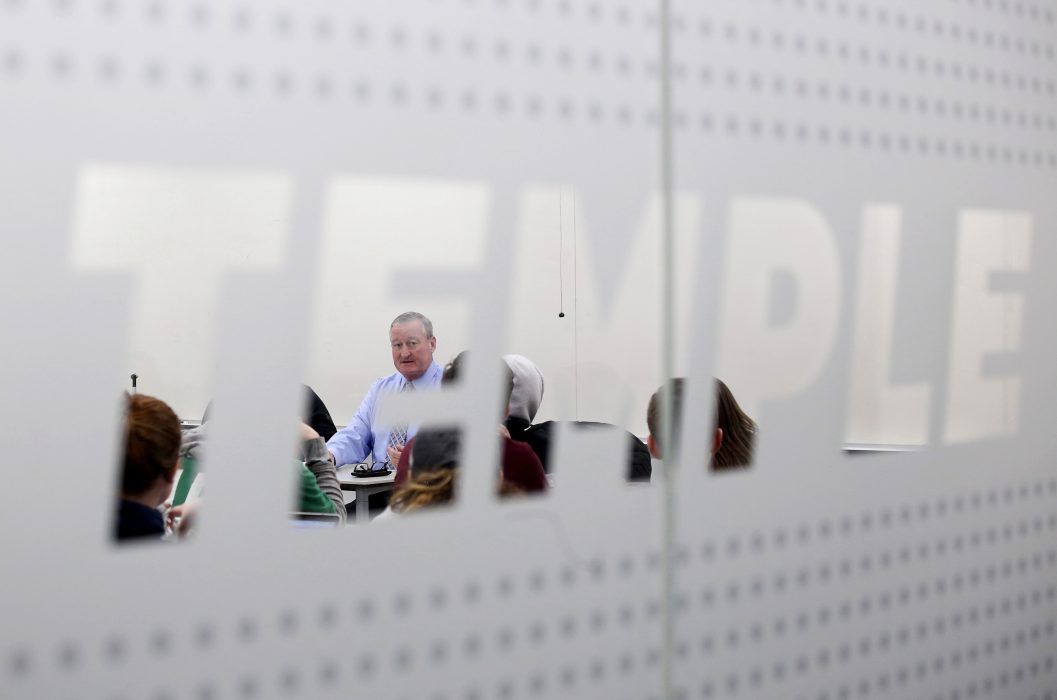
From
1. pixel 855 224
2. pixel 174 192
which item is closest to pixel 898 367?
pixel 855 224

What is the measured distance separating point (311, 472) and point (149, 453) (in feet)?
4.35

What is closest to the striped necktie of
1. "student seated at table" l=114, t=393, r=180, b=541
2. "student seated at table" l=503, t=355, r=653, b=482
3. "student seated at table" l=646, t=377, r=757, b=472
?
"student seated at table" l=503, t=355, r=653, b=482

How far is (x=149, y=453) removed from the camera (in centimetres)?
205

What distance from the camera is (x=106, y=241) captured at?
110 centimetres

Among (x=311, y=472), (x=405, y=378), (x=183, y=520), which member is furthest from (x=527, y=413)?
(x=183, y=520)

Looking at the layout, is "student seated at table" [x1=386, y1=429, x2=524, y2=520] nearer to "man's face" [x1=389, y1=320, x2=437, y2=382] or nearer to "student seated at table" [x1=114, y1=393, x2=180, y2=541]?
"student seated at table" [x1=114, y1=393, x2=180, y2=541]

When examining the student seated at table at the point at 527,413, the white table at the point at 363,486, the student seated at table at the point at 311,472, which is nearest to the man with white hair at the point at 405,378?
the white table at the point at 363,486

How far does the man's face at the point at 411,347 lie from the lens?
4746mm

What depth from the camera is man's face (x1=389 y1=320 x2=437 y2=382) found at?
4.75m

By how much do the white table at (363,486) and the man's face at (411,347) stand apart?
25.4 inches

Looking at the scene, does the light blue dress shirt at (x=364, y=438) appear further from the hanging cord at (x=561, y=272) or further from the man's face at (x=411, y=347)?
the hanging cord at (x=561, y=272)

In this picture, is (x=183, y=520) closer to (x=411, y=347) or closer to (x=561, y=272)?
(x=411, y=347)

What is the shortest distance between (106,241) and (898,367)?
1.14 m

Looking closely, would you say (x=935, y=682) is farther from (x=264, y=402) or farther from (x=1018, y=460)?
(x=264, y=402)
